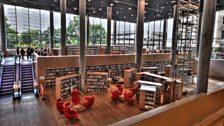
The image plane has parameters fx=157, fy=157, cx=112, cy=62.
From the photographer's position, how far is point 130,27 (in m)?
26.4

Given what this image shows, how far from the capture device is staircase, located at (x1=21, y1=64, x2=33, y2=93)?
1038 centimetres

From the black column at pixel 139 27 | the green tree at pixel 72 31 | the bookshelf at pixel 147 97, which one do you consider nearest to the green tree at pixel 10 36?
the green tree at pixel 72 31

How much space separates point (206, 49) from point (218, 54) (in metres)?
13.2

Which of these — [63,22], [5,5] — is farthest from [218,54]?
[5,5]

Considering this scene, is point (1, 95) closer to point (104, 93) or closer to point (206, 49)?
point (104, 93)

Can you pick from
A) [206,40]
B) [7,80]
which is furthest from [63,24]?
[206,40]

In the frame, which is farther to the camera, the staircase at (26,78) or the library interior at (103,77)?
the staircase at (26,78)

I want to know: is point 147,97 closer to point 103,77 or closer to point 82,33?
point 103,77

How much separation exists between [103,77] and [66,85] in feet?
8.12

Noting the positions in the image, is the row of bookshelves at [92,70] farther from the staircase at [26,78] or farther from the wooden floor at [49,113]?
the wooden floor at [49,113]

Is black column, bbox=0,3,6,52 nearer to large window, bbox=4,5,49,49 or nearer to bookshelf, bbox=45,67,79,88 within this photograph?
large window, bbox=4,5,49,49

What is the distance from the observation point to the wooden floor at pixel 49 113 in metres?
6.40

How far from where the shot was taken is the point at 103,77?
10594 mm

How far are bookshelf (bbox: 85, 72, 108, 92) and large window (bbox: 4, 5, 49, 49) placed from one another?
1114 cm
